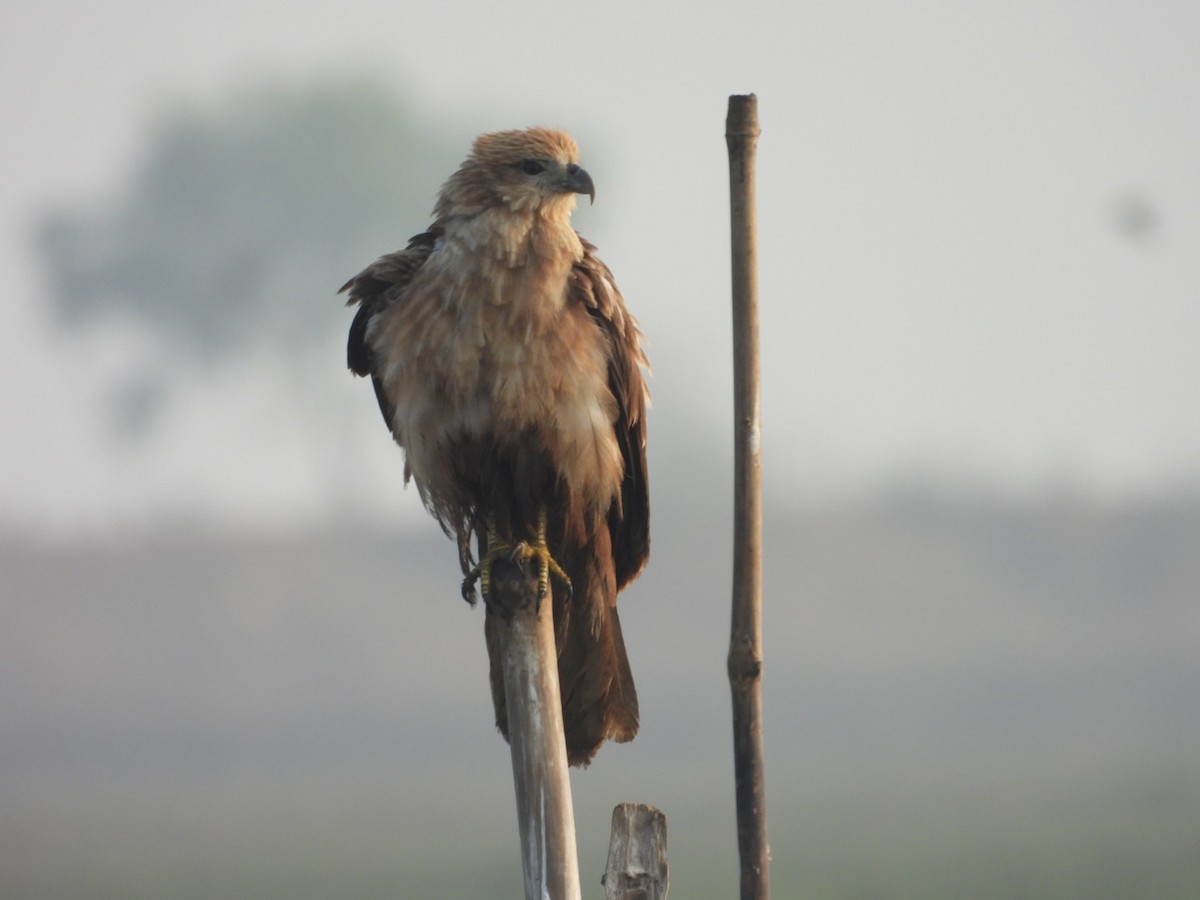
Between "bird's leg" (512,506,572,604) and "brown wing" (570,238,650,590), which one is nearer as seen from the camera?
"bird's leg" (512,506,572,604)

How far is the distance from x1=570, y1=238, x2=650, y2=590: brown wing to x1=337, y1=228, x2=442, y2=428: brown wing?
566mm

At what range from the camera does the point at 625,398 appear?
431cm

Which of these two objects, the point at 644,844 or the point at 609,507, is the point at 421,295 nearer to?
the point at 609,507

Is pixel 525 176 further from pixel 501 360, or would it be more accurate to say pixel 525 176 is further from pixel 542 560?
pixel 542 560

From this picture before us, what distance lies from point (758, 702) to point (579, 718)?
3.72 feet

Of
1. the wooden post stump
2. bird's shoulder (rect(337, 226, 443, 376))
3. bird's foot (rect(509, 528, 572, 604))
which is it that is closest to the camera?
the wooden post stump

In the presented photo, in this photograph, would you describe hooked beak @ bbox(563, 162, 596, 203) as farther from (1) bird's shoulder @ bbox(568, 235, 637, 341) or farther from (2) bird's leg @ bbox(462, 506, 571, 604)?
(2) bird's leg @ bbox(462, 506, 571, 604)

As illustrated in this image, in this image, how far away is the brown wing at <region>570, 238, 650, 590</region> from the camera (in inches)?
169

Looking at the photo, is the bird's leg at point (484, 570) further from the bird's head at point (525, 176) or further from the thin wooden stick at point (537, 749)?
the bird's head at point (525, 176)

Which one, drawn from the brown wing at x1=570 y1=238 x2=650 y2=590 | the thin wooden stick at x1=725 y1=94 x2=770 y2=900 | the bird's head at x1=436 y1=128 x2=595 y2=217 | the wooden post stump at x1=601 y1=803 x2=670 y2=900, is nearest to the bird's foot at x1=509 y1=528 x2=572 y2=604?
the brown wing at x1=570 y1=238 x2=650 y2=590

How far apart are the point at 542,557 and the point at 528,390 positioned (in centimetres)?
55

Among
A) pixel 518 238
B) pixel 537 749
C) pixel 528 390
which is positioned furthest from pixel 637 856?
pixel 518 238

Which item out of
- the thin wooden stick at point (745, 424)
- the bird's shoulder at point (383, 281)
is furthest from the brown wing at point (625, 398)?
the thin wooden stick at point (745, 424)

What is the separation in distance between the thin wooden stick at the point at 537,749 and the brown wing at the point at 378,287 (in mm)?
1107
